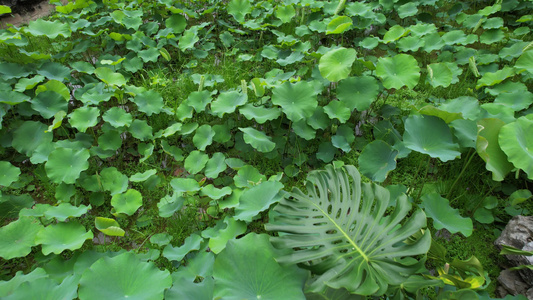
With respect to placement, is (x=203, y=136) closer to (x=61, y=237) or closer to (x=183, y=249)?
(x=183, y=249)

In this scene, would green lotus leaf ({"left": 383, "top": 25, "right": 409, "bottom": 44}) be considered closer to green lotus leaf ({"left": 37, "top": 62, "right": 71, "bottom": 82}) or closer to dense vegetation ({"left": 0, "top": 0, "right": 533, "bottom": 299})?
dense vegetation ({"left": 0, "top": 0, "right": 533, "bottom": 299})

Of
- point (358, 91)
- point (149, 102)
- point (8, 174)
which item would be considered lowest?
point (8, 174)

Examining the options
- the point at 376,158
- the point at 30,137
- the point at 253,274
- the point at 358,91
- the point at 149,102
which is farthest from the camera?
the point at 149,102

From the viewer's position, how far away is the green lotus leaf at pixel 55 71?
8.93 ft

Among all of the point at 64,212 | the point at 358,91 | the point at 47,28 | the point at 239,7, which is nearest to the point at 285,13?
the point at 239,7

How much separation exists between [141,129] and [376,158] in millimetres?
1734

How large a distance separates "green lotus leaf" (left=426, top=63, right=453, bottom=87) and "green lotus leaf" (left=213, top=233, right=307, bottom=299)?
1.95 metres

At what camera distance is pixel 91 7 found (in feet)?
12.3

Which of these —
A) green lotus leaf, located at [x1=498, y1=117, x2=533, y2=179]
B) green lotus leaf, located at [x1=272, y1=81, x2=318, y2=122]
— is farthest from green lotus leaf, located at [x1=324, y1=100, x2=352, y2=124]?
green lotus leaf, located at [x1=498, y1=117, x2=533, y2=179]

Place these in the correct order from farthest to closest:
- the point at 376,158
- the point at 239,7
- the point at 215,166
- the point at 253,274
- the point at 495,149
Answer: the point at 239,7
the point at 215,166
the point at 376,158
the point at 495,149
the point at 253,274

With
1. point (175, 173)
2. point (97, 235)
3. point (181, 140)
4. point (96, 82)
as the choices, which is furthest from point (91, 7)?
point (97, 235)

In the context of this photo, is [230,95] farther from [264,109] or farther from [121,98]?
[121,98]

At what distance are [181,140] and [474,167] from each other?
220 cm

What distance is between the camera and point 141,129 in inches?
97.0
